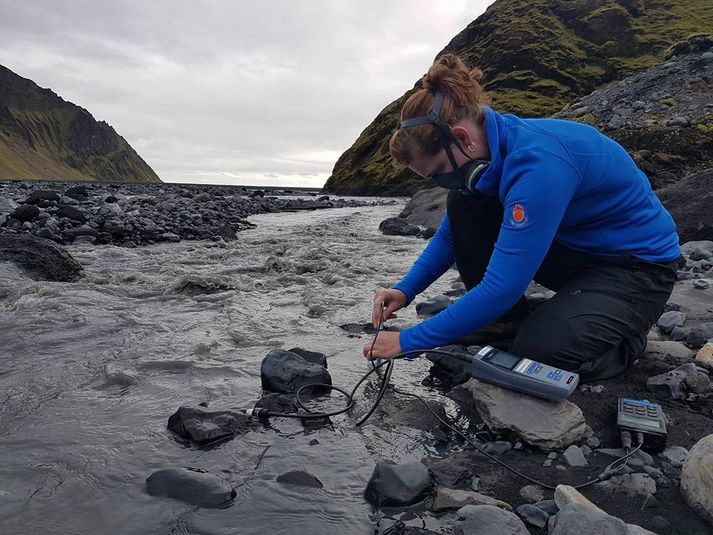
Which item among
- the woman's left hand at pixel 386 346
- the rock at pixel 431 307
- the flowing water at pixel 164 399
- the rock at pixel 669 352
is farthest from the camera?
the rock at pixel 431 307

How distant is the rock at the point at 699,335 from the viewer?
375cm

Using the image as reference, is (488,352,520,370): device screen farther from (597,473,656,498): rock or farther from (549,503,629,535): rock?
(549,503,629,535): rock

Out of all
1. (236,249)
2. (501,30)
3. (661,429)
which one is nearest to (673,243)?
(661,429)

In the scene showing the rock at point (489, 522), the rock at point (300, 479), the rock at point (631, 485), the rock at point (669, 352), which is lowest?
the rock at point (300, 479)

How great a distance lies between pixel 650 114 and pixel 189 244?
16.2 metres

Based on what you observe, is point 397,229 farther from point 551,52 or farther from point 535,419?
point 551,52

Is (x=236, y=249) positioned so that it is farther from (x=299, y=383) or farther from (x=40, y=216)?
(x=299, y=383)

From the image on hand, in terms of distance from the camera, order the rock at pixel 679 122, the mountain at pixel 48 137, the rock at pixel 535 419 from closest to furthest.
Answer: the rock at pixel 535 419
the rock at pixel 679 122
the mountain at pixel 48 137

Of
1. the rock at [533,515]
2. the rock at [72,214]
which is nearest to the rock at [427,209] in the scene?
the rock at [72,214]

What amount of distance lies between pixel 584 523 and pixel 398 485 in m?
0.75

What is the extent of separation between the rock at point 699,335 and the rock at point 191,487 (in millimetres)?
3424

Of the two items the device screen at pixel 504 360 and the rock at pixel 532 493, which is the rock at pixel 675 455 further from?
the device screen at pixel 504 360

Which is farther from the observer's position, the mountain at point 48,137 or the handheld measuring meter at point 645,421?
the mountain at point 48,137

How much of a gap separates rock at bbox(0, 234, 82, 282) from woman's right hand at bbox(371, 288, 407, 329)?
15.9 ft
